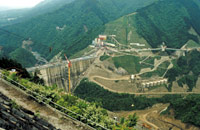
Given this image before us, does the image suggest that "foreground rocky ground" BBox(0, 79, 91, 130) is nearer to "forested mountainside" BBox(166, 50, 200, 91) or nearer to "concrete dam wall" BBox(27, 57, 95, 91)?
"concrete dam wall" BBox(27, 57, 95, 91)

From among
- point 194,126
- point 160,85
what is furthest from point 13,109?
point 160,85

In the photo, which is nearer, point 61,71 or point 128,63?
point 61,71

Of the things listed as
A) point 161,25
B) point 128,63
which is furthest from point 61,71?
point 161,25

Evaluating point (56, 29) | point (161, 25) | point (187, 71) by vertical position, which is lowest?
point (187, 71)

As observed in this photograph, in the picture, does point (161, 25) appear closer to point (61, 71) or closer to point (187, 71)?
point (187, 71)

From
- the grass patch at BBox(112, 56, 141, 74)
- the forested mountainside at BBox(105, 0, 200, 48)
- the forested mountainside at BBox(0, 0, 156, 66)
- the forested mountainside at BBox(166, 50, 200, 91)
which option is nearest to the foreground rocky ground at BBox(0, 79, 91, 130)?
the grass patch at BBox(112, 56, 141, 74)

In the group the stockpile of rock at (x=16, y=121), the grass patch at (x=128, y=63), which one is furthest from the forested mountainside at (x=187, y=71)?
the stockpile of rock at (x=16, y=121)
